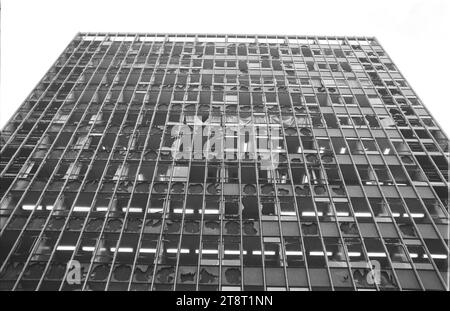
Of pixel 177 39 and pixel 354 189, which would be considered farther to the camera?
pixel 177 39

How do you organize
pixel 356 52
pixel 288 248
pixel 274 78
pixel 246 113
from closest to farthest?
pixel 288 248, pixel 246 113, pixel 274 78, pixel 356 52

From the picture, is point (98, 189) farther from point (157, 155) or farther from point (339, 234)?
point (339, 234)

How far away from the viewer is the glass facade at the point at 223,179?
25.4 meters

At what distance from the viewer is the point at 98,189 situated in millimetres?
30422

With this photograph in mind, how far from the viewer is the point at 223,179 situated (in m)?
31.3

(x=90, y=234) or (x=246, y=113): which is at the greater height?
(x=246, y=113)

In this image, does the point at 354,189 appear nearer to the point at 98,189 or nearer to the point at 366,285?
the point at 366,285

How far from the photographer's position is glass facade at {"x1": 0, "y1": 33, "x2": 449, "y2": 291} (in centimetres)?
2542

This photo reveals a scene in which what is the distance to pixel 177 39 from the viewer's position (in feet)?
179
